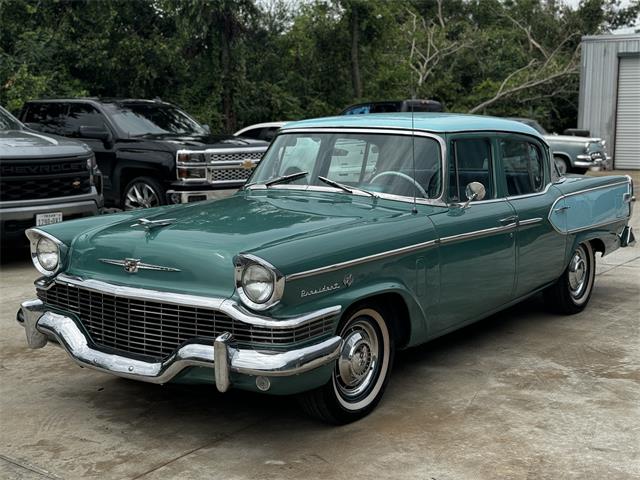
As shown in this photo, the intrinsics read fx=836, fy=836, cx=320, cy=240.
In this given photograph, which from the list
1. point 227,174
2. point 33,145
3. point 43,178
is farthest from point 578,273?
point 33,145

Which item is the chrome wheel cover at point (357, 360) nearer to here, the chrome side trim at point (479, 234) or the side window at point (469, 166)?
the chrome side trim at point (479, 234)

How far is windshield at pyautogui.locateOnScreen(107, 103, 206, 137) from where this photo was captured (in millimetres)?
11227

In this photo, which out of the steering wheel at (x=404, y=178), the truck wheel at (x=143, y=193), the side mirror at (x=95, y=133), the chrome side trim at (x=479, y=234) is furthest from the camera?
the side mirror at (x=95, y=133)

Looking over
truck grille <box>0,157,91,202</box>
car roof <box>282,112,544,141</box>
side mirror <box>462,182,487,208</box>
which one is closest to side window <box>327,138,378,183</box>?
car roof <box>282,112,544,141</box>

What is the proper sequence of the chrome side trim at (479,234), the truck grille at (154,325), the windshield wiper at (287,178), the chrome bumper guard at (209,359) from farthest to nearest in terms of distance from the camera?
the windshield wiper at (287,178) → the chrome side trim at (479,234) → the truck grille at (154,325) → the chrome bumper guard at (209,359)

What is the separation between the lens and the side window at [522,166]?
598 cm

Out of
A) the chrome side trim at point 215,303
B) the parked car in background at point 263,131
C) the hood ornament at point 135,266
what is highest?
the parked car in background at point 263,131

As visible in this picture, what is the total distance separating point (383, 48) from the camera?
2303 cm

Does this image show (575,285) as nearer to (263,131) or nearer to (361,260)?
(361,260)

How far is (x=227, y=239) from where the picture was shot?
169 inches

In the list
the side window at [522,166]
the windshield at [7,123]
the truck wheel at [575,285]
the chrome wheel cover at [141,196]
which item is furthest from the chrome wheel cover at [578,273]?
the windshield at [7,123]

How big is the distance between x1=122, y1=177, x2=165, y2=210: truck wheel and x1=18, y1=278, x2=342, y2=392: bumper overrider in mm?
6385

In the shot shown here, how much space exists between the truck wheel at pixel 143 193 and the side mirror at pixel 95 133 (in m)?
0.72

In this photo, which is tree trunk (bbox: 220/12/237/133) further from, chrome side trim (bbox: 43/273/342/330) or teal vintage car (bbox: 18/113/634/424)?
chrome side trim (bbox: 43/273/342/330)
